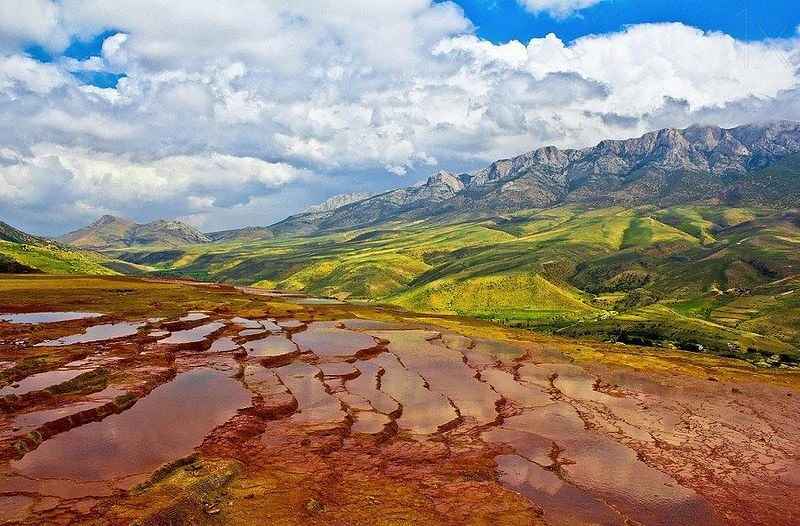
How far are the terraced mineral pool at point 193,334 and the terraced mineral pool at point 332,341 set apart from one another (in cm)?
1480

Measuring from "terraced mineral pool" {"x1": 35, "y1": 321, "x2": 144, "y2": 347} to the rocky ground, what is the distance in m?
0.65

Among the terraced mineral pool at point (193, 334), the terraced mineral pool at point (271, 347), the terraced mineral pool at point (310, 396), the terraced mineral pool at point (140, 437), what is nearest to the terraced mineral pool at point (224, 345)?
the terraced mineral pool at point (271, 347)

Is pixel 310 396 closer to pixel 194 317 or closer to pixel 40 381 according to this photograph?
pixel 40 381

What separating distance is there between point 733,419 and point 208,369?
211ft

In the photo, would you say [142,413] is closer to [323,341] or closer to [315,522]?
[315,522]

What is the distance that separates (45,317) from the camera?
323 feet

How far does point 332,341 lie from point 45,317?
5404 centimetres

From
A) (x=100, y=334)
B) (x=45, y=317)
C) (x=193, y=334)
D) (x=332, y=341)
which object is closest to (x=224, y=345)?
(x=193, y=334)

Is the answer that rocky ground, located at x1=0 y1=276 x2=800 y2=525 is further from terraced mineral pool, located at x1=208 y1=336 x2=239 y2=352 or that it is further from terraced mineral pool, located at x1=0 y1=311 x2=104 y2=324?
terraced mineral pool, located at x1=0 y1=311 x2=104 y2=324

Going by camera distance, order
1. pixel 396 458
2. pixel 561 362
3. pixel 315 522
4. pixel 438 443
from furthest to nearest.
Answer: pixel 561 362 → pixel 438 443 → pixel 396 458 → pixel 315 522

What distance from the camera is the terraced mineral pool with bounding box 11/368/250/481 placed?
119ft

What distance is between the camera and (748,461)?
49844 mm

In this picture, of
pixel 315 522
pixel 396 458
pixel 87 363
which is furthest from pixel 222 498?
pixel 87 363

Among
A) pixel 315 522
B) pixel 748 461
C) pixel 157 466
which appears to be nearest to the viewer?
pixel 315 522
